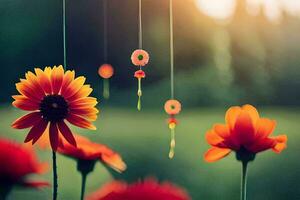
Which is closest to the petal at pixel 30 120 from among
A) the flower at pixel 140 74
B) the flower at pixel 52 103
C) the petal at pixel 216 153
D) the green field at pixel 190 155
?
the flower at pixel 52 103

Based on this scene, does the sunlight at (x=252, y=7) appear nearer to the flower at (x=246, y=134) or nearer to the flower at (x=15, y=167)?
the flower at (x=246, y=134)

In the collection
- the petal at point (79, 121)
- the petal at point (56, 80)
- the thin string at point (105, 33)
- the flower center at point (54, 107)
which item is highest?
the thin string at point (105, 33)

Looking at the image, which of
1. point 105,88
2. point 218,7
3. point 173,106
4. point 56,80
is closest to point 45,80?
point 56,80

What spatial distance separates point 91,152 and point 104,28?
0.26m

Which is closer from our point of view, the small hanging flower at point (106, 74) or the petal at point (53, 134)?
the petal at point (53, 134)

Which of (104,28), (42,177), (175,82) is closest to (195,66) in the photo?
(175,82)

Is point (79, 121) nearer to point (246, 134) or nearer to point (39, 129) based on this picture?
point (39, 129)

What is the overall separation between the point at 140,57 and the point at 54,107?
20cm

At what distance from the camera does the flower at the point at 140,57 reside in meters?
0.95

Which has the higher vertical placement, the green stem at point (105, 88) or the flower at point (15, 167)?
the green stem at point (105, 88)

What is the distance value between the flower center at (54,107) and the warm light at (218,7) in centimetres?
33

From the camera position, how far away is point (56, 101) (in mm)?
854

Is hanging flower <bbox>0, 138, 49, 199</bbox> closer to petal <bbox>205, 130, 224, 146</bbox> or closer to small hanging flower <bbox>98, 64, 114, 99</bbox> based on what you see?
small hanging flower <bbox>98, 64, 114, 99</bbox>

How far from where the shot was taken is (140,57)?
3.13 ft
